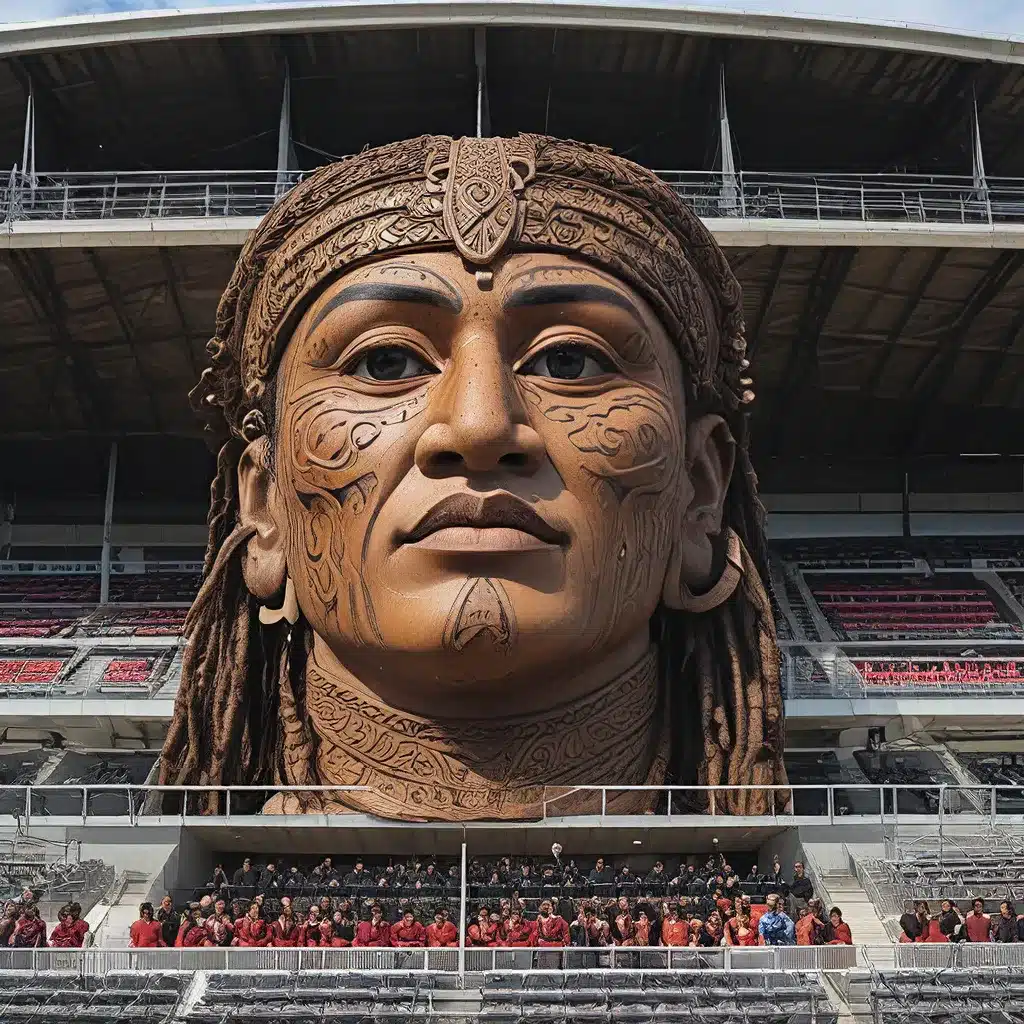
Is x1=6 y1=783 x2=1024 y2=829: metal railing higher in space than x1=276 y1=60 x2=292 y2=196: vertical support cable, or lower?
lower

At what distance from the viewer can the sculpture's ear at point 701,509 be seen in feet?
31.7

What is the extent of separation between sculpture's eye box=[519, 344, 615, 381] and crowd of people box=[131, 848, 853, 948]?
3.19 m

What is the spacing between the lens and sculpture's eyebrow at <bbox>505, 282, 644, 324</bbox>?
29.1 ft

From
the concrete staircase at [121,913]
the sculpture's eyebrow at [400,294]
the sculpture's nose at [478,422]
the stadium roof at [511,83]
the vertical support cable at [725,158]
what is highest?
the stadium roof at [511,83]

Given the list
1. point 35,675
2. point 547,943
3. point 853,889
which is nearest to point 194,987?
point 547,943

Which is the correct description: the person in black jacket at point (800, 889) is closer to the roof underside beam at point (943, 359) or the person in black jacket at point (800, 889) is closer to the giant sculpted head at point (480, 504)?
the giant sculpted head at point (480, 504)

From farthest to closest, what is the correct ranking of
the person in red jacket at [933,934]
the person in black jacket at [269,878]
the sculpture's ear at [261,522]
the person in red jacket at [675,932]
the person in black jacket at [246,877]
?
the sculpture's ear at [261,522] → the person in black jacket at [246,877] → the person in black jacket at [269,878] → the person in red jacket at [933,934] → the person in red jacket at [675,932]

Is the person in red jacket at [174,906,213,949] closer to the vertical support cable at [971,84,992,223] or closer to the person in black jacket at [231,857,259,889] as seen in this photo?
the person in black jacket at [231,857,259,889]

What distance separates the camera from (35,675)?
18438 mm

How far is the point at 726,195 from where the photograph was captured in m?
18.2

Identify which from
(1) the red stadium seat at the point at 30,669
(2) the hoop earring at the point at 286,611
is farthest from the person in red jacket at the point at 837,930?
(1) the red stadium seat at the point at 30,669

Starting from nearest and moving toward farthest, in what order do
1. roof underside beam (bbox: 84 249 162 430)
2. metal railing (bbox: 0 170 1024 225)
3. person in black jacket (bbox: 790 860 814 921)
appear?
1. person in black jacket (bbox: 790 860 814 921)
2. roof underside beam (bbox: 84 249 162 430)
3. metal railing (bbox: 0 170 1024 225)

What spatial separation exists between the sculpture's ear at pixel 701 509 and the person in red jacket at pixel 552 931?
2.30m

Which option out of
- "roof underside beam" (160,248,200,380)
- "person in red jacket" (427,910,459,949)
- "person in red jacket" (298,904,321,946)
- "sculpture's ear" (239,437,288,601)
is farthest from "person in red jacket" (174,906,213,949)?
"roof underside beam" (160,248,200,380)
